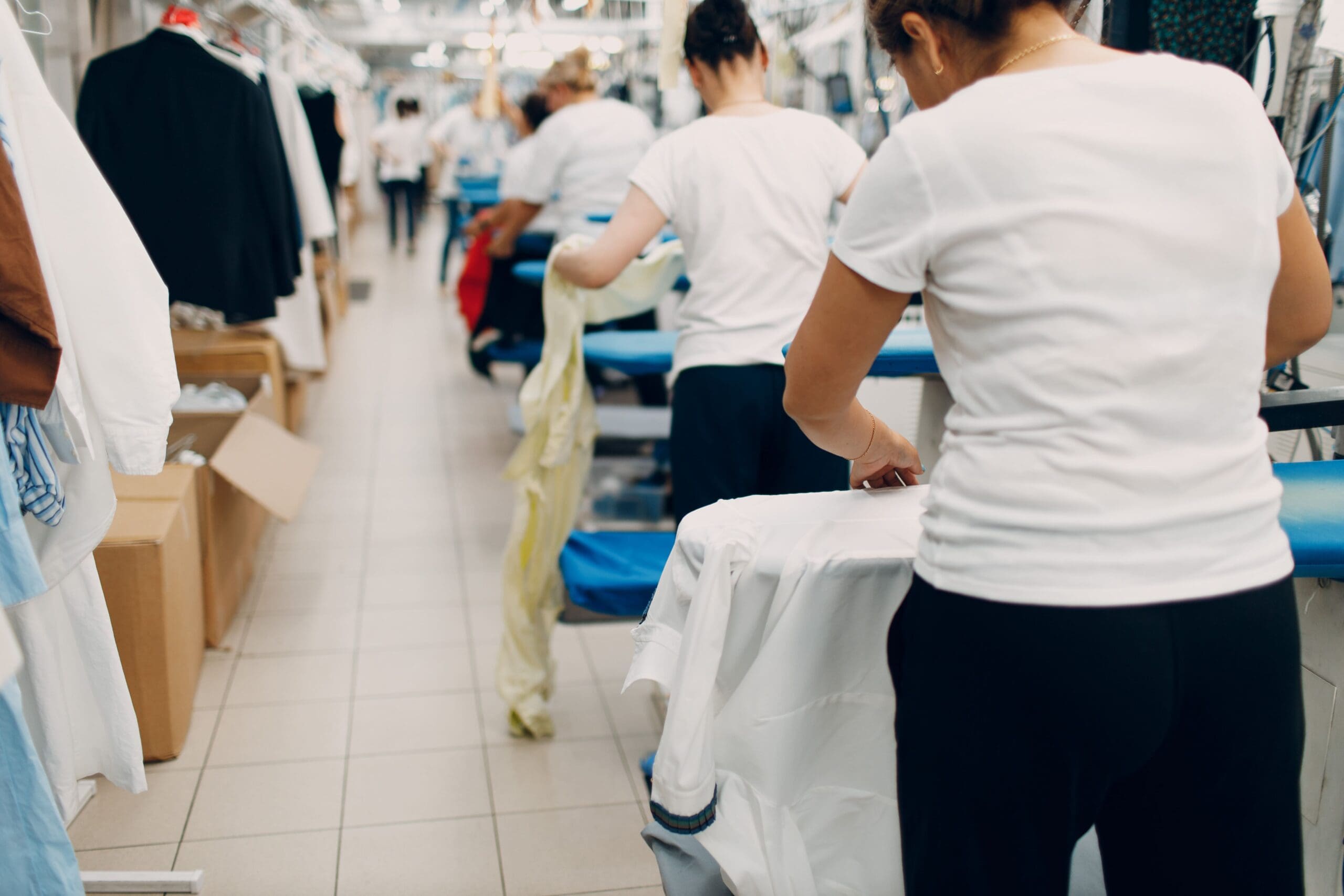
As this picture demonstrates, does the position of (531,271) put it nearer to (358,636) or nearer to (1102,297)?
(358,636)

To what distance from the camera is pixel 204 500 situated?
2.77 metres

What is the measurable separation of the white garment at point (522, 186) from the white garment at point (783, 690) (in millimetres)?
3162

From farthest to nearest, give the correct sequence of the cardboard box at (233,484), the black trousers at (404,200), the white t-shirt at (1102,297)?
the black trousers at (404,200) < the cardboard box at (233,484) < the white t-shirt at (1102,297)

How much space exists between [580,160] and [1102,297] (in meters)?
3.40

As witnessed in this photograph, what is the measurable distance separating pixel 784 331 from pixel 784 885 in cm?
111

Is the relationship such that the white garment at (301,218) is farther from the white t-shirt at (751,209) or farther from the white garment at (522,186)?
the white t-shirt at (751,209)

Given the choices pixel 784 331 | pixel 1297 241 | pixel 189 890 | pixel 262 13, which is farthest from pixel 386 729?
pixel 262 13

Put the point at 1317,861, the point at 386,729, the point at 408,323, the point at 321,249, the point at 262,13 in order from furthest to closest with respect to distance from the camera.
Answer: the point at 408,323
the point at 321,249
the point at 262,13
the point at 386,729
the point at 1317,861

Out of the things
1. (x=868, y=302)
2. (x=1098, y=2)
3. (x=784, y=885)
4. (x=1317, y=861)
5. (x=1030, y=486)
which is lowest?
(x=1317, y=861)

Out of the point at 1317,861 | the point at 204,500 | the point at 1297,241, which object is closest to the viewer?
the point at 1297,241

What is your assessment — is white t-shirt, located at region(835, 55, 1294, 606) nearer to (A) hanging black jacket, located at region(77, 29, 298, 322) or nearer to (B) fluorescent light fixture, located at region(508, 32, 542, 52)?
(A) hanging black jacket, located at region(77, 29, 298, 322)

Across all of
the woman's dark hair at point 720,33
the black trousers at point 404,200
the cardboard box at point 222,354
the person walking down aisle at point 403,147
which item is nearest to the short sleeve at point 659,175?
the woman's dark hair at point 720,33

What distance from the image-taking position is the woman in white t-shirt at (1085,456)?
84 centimetres

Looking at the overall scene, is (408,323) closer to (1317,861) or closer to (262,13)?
(262,13)
